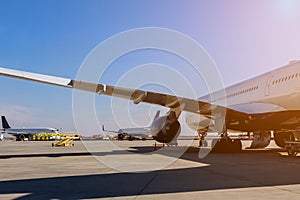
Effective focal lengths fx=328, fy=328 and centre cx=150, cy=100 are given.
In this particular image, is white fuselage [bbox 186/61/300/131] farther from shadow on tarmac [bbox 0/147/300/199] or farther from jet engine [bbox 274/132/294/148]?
shadow on tarmac [bbox 0/147/300/199]

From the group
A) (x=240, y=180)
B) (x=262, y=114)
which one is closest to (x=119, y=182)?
(x=240, y=180)

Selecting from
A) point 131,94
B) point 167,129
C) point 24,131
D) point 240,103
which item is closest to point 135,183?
point 131,94

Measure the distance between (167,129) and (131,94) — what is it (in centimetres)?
337

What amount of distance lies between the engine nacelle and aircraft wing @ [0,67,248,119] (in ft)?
2.80

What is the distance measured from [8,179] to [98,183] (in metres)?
2.81

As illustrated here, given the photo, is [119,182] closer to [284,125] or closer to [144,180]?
[144,180]

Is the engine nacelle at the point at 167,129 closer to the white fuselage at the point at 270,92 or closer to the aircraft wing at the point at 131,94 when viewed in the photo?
the aircraft wing at the point at 131,94

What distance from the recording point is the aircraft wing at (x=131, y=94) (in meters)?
15.8

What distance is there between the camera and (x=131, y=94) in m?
18.2

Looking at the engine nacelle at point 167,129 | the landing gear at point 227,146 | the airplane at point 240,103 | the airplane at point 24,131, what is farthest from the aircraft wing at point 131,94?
the airplane at point 24,131

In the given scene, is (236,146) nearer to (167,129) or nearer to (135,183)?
(167,129)

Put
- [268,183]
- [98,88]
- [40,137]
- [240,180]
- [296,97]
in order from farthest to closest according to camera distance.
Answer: [40,137], [98,88], [296,97], [240,180], [268,183]

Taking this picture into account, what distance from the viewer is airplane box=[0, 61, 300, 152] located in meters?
16.0

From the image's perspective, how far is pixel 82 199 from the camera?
6410 mm
